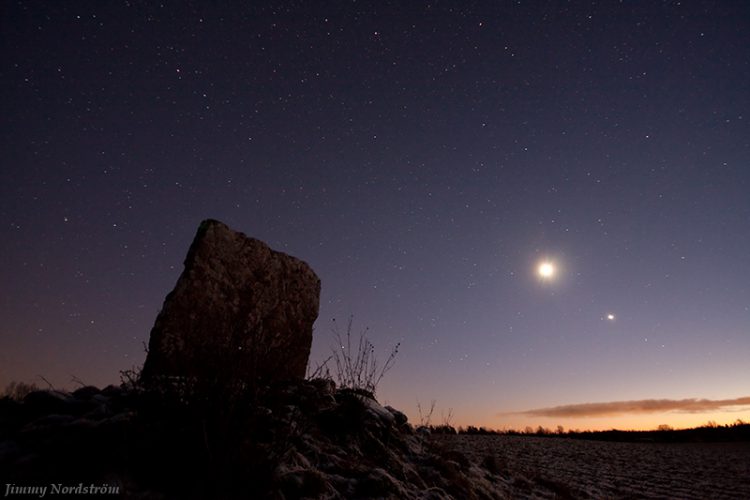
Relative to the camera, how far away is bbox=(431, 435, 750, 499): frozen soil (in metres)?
6.95

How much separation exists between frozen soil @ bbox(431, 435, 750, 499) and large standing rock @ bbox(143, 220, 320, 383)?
3310 mm

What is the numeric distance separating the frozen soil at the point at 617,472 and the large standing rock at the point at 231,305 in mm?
3310

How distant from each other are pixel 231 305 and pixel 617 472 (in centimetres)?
936

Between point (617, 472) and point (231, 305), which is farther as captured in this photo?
point (617, 472)

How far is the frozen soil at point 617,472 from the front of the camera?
6953 mm

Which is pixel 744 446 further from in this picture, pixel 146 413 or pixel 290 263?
pixel 146 413

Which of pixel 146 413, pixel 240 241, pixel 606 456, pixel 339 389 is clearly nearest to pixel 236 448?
pixel 146 413

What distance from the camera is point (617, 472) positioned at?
9406mm

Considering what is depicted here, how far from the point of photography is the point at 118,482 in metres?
2.79
